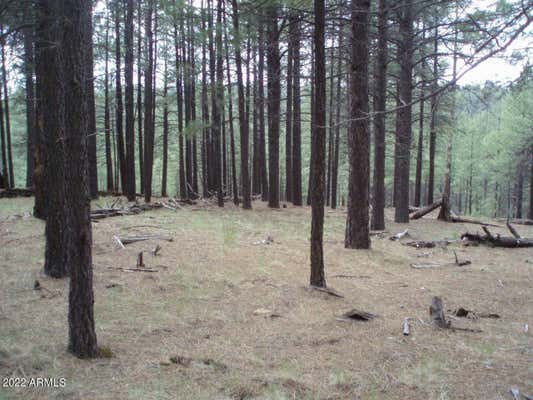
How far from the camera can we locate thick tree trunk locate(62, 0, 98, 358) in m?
3.93

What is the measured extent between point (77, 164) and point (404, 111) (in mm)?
12753

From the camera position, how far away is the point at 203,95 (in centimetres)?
1897

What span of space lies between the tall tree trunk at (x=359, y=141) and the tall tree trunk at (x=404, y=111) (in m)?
2.89

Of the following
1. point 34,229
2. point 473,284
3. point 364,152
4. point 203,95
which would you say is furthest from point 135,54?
point 473,284

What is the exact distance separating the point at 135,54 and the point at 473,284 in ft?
59.1

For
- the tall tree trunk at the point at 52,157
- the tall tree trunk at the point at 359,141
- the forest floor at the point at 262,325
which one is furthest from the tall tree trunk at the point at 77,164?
the tall tree trunk at the point at 359,141

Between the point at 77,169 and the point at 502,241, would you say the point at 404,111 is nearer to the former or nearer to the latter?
the point at 502,241

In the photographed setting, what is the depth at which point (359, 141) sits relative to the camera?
10273 millimetres

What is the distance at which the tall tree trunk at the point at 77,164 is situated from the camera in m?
3.93

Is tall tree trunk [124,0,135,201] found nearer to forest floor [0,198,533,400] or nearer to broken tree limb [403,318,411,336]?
forest floor [0,198,533,400]

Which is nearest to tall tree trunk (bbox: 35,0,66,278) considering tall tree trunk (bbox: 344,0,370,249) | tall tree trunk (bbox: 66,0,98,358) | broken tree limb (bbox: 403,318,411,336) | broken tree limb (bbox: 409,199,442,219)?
tall tree trunk (bbox: 66,0,98,358)

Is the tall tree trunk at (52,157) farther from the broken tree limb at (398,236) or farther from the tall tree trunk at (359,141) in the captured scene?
the broken tree limb at (398,236)

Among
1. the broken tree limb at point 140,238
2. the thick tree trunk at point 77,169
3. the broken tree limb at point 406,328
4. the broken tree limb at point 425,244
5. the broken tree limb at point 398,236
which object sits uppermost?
the thick tree trunk at point 77,169

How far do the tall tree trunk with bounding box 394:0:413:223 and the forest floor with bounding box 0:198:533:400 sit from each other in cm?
560
